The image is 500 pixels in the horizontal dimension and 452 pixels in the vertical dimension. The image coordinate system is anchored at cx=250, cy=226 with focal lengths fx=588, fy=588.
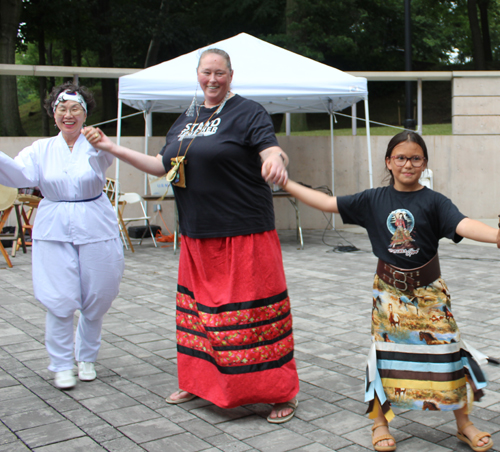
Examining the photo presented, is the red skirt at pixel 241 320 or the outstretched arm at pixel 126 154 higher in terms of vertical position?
the outstretched arm at pixel 126 154

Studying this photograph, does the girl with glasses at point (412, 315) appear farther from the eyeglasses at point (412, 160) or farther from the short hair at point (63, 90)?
the short hair at point (63, 90)

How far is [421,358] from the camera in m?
2.61

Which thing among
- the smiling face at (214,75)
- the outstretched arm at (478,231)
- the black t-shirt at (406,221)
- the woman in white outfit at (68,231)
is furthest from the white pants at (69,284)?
the outstretched arm at (478,231)

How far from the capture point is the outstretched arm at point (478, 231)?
2.21m

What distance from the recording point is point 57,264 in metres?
3.56

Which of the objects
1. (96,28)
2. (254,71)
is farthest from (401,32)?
(254,71)

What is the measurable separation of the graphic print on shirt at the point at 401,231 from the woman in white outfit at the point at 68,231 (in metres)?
1.82

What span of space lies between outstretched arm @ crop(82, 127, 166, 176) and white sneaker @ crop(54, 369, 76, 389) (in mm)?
1355

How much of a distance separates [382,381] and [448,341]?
350mm

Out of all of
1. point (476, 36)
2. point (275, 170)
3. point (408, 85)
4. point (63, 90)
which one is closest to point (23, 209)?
point (63, 90)

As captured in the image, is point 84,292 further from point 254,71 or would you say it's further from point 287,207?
point 287,207

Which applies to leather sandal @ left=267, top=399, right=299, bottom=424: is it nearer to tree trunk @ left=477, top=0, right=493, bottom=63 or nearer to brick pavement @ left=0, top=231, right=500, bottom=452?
brick pavement @ left=0, top=231, right=500, bottom=452

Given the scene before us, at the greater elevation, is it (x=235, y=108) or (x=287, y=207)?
(x=235, y=108)

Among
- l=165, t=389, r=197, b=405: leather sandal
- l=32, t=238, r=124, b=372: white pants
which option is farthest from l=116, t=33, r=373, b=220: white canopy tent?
l=165, t=389, r=197, b=405: leather sandal
